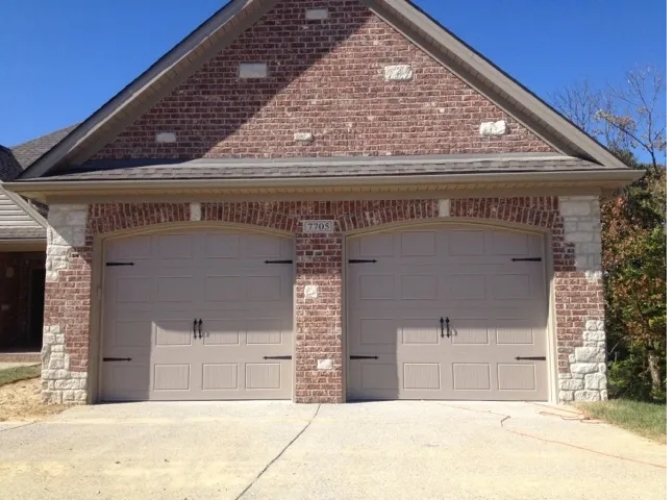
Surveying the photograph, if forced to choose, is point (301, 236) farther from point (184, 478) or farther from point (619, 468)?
point (619, 468)

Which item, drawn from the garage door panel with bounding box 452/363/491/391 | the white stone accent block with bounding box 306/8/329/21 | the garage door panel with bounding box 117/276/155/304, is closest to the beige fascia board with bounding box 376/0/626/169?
the white stone accent block with bounding box 306/8/329/21

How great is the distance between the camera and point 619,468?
17.4 ft

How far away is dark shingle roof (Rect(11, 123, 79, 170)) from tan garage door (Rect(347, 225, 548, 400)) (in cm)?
1271

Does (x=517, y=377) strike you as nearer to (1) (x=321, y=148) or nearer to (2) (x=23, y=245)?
(1) (x=321, y=148)

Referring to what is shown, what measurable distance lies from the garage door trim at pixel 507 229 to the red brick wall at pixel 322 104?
1155 mm

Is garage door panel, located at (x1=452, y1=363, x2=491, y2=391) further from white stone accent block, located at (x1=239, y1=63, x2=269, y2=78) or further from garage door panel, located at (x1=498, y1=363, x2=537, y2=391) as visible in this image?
white stone accent block, located at (x1=239, y1=63, x2=269, y2=78)

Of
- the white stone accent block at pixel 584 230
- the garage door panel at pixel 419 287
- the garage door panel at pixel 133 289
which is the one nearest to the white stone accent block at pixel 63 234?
the garage door panel at pixel 133 289

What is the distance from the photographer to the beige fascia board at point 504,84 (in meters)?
8.57

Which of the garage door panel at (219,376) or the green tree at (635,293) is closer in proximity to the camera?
→ the garage door panel at (219,376)

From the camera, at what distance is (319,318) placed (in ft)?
27.8

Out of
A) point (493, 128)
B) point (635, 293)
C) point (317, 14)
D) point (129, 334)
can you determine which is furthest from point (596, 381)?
point (317, 14)

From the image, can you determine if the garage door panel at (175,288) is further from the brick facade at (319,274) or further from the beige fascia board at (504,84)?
the beige fascia board at (504,84)

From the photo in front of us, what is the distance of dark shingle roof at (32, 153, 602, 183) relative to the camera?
330 inches

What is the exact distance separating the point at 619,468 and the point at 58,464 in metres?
5.23
